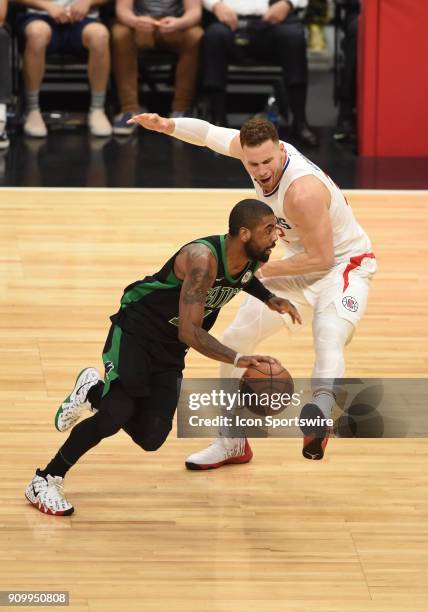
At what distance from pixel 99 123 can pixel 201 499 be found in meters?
6.09

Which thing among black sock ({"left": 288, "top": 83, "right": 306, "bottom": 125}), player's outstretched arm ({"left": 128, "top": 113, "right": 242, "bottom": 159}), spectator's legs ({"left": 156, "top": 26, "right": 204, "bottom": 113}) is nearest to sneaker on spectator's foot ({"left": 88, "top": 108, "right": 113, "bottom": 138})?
spectator's legs ({"left": 156, "top": 26, "right": 204, "bottom": 113})

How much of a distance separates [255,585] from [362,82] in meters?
6.51

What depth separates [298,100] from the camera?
10391mm

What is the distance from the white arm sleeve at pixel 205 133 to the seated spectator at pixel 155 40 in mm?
4922

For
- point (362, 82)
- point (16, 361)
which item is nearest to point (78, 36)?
point (362, 82)

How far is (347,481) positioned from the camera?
5207 millimetres

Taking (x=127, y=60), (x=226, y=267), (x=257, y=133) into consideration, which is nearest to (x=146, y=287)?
(x=226, y=267)

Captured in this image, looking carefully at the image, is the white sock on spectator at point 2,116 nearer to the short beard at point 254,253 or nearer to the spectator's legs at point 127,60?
the spectator's legs at point 127,60

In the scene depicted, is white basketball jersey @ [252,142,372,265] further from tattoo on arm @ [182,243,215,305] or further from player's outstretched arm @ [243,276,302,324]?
tattoo on arm @ [182,243,215,305]

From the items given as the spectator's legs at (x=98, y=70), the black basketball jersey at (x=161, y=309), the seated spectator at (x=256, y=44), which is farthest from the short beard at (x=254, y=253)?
the spectator's legs at (x=98, y=70)

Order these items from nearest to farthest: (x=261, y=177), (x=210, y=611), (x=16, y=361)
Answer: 1. (x=210, y=611)
2. (x=261, y=177)
3. (x=16, y=361)

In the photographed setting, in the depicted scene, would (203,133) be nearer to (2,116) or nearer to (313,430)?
(313,430)

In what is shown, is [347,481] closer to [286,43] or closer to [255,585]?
[255,585]

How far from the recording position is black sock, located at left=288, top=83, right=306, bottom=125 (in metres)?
10.4
